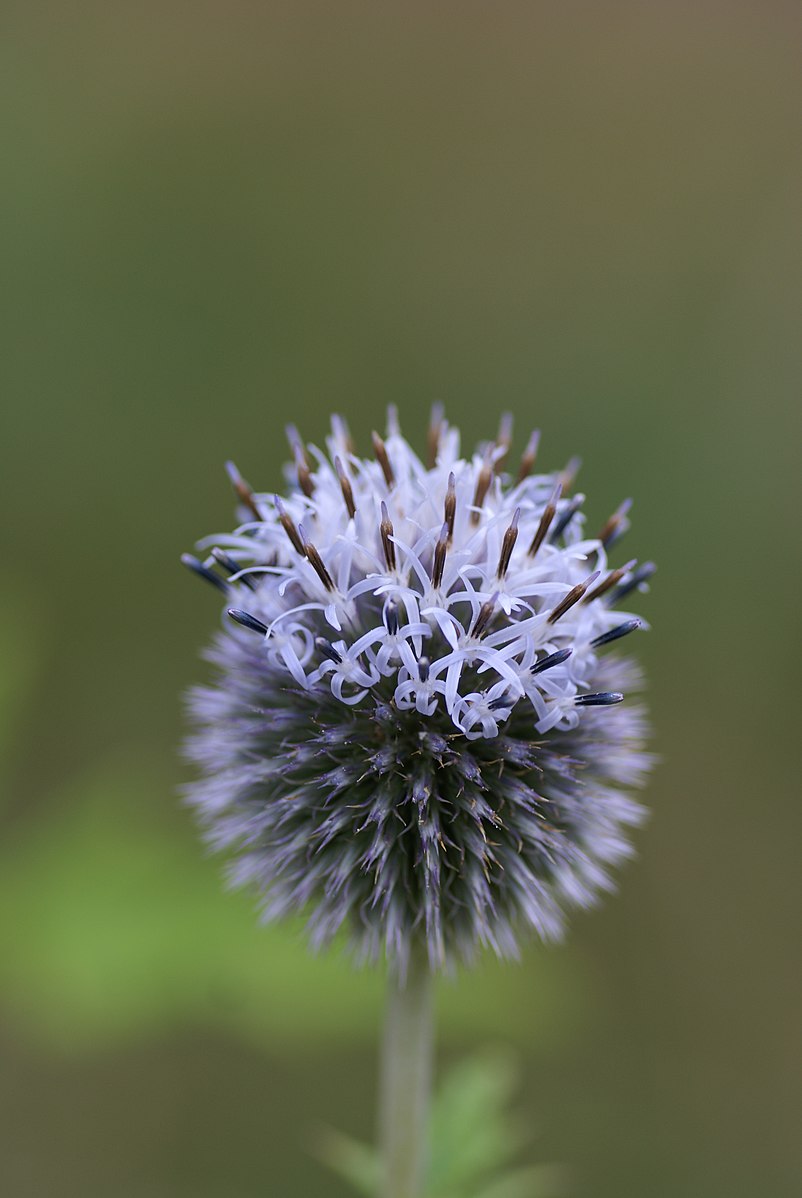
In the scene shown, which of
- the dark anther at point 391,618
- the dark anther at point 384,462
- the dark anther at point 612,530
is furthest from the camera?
the dark anther at point 612,530

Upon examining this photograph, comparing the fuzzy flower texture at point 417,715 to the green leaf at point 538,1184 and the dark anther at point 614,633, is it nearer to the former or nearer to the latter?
the dark anther at point 614,633

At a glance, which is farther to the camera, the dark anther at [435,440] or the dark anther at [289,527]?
the dark anther at [435,440]

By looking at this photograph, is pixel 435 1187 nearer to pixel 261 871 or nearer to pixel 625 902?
pixel 261 871

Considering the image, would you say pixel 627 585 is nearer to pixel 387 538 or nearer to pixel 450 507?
pixel 450 507

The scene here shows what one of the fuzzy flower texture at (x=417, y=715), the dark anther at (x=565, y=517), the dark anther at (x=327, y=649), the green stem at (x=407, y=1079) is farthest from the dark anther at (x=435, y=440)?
the green stem at (x=407, y=1079)

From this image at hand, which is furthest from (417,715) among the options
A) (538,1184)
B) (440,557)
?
(538,1184)

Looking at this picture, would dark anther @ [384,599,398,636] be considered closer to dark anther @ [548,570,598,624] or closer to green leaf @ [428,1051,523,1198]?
dark anther @ [548,570,598,624]

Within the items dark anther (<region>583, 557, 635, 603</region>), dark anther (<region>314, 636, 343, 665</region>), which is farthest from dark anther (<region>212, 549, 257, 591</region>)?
dark anther (<region>583, 557, 635, 603</region>)

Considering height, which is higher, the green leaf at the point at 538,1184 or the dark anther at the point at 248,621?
the dark anther at the point at 248,621
